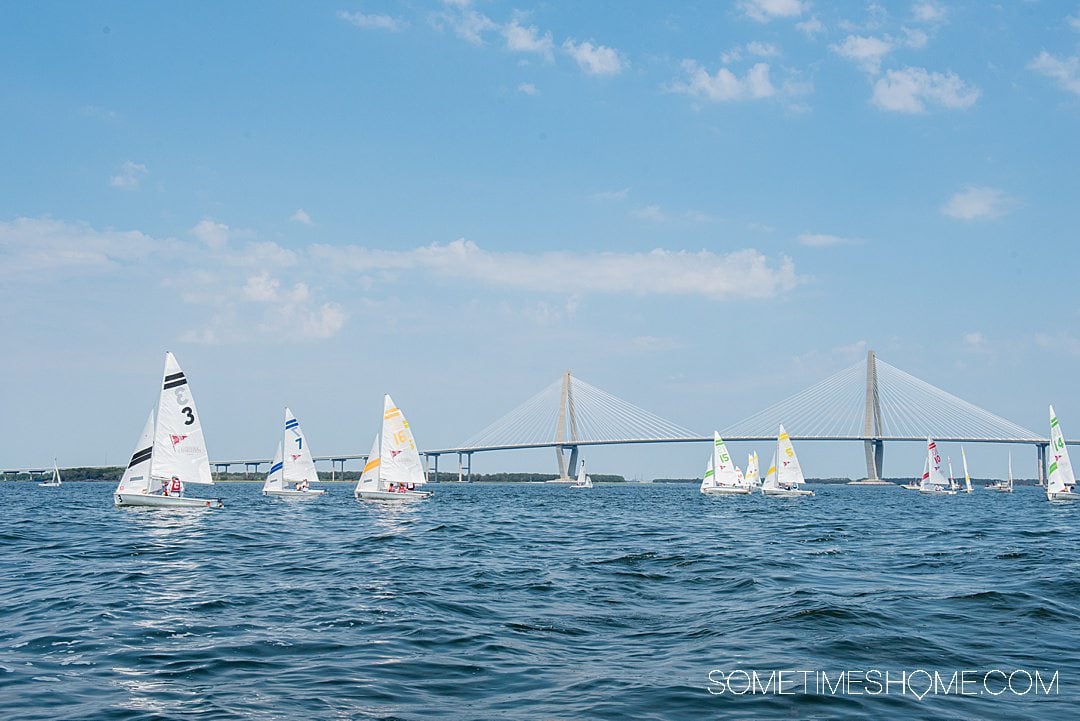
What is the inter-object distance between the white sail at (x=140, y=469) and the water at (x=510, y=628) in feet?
42.9

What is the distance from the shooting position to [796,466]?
73562 millimetres

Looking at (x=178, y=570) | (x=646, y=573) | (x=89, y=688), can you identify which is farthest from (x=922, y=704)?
(x=178, y=570)

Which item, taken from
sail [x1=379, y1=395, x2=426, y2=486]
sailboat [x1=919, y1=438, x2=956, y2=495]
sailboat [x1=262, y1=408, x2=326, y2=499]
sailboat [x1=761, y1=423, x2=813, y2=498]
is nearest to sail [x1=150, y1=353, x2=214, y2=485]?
sail [x1=379, y1=395, x2=426, y2=486]

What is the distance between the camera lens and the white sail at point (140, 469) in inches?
1310

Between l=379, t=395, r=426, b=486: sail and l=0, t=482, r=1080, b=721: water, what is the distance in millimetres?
25292

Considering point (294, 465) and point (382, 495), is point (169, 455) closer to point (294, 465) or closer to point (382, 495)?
point (382, 495)

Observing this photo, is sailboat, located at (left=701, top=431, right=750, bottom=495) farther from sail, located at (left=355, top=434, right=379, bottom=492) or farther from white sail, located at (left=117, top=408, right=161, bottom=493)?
white sail, located at (left=117, top=408, right=161, bottom=493)

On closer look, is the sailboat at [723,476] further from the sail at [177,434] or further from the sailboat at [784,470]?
the sail at [177,434]

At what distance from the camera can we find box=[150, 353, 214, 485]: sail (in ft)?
111

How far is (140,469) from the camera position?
33469 millimetres

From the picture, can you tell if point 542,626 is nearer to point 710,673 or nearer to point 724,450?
point 710,673

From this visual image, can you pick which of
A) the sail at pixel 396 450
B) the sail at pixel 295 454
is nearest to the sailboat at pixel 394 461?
the sail at pixel 396 450

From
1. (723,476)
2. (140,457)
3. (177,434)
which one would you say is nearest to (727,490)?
(723,476)

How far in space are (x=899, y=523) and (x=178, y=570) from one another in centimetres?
2660
